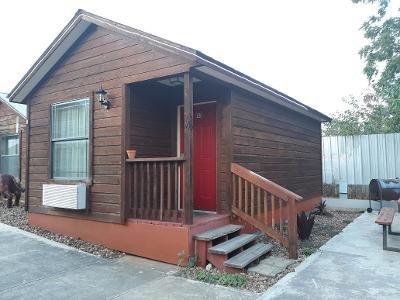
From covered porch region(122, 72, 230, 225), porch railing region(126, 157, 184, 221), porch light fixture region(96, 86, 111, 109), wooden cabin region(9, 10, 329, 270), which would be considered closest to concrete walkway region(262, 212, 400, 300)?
wooden cabin region(9, 10, 329, 270)

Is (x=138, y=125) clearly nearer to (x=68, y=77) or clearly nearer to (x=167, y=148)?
(x=167, y=148)

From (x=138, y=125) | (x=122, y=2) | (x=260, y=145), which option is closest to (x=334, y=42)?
(x=122, y=2)

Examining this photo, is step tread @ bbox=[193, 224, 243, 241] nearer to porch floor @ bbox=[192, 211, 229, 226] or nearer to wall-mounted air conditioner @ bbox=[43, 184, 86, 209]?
porch floor @ bbox=[192, 211, 229, 226]

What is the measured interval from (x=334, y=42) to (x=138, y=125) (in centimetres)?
1534

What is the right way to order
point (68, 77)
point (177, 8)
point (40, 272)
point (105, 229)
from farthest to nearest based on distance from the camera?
point (177, 8) < point (68, 77) < point (105, 229) < point (40, 272)

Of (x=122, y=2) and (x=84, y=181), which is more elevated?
(x=122, y=2)

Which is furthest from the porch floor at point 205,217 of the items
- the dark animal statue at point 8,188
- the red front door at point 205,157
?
the dark animal statue at point 8,188

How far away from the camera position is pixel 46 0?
1073 centimetres

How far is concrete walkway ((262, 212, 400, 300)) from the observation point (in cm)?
360

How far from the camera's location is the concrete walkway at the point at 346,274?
11.8ft

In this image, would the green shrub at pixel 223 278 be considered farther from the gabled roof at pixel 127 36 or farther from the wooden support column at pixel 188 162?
the gabled roof at pixel 127 36

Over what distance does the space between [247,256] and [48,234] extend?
13.0ft

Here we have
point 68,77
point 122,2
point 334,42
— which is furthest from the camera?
point 334,42

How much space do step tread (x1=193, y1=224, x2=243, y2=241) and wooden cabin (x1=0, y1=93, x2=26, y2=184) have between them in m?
7.31
